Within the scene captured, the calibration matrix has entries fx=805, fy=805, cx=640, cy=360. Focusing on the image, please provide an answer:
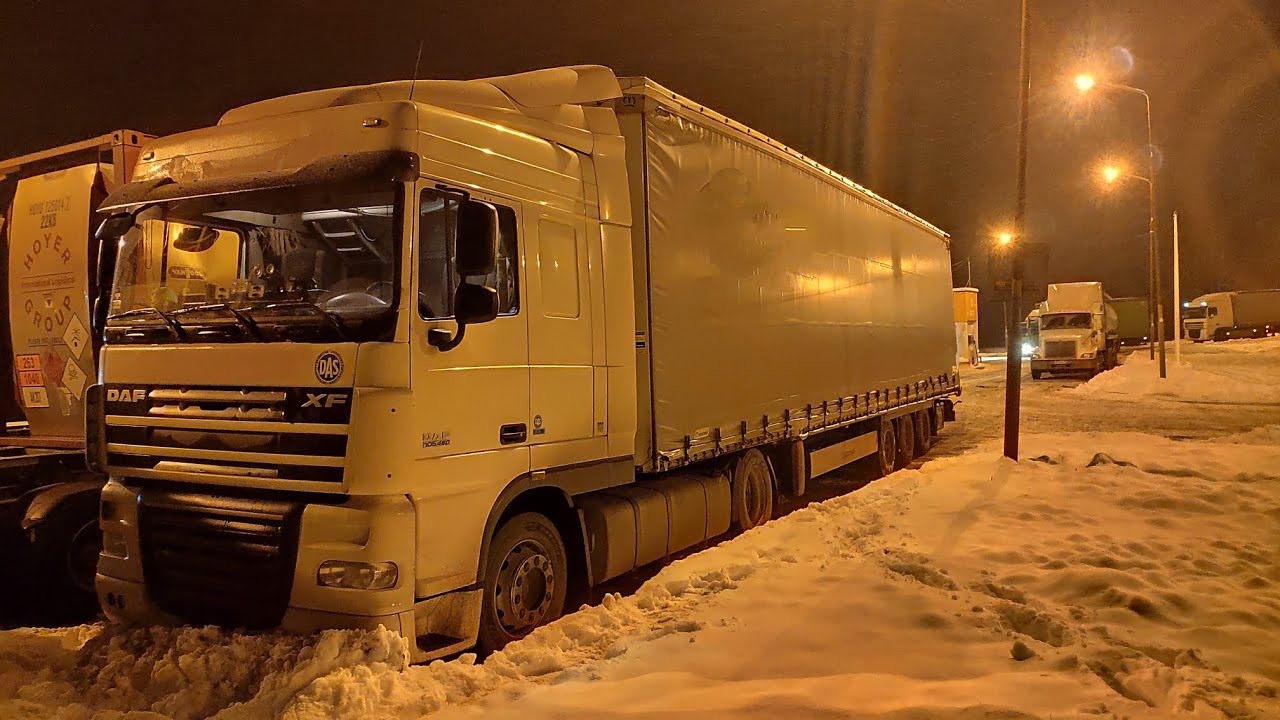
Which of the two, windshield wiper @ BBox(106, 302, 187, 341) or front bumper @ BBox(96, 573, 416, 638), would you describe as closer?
front bumper @ BBox(96, 573, 416, 638)

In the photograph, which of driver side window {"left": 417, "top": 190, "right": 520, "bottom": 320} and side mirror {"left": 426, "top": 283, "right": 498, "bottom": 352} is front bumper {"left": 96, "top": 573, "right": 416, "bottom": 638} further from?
driver side window {"left": 417, "top": 190, "right": 520, "bottom": 320}

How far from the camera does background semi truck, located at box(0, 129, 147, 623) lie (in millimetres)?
6301

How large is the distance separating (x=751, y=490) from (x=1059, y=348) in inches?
1327

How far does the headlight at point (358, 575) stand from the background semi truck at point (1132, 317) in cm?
5864

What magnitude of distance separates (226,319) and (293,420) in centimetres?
78

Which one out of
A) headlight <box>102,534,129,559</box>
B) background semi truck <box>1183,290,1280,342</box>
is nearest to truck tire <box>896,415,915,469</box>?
headlight <box>102,534,129,559</box>

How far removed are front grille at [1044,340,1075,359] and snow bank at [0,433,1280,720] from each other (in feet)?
108

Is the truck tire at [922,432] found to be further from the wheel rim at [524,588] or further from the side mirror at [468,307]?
the side mirror at [468,307]

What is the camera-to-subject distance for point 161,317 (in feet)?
16.0

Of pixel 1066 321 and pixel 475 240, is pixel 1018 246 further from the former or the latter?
pixel 1066 321

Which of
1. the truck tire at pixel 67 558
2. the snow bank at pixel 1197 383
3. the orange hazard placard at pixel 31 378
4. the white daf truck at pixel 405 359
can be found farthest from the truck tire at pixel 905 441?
the snow bank at pixel 1197 383

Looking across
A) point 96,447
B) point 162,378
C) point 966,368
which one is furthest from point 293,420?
point 966,368

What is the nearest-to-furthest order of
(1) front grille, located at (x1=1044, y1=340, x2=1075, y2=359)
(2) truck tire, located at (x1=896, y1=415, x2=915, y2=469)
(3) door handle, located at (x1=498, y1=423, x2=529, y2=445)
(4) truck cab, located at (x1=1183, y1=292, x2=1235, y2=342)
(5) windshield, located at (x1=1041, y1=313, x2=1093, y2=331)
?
(3) door handle, located at (x1=498, y1=423, x2=529, y2=445) → (2) truck tire, located at (x1=896, y1=415, x2=915, y2=469) → (1) front grille, located at (x1=1044, y1=340, x2=1075, y2=359) → (5) windshield, located at (x1=1041, y1=313, x2=1093, y2=331) → (4) truck cab, located at (x1=1183, y1=292, x2=1235, y2=342)

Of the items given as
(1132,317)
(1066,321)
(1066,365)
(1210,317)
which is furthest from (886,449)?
(1210,317)
